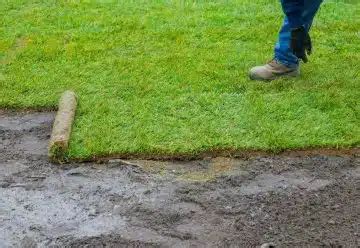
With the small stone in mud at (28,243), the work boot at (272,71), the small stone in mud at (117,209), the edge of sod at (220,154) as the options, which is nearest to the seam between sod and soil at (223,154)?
the edge of sod at (220,154)

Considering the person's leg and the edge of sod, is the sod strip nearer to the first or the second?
the edge of sod

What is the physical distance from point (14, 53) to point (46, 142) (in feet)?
5.77

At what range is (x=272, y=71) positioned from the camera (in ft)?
16.0

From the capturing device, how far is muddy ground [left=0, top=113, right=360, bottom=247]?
9.79 ft

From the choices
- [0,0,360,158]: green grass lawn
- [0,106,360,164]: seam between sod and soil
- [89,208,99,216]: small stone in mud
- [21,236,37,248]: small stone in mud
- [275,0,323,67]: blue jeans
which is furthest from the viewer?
[275,0,323,67]: blue jeans

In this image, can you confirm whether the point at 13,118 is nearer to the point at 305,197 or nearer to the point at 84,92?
the point at 84,92

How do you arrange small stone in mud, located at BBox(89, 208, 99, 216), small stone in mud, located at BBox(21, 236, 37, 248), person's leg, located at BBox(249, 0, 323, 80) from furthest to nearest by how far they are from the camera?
1. person's leg, located at BBox(249, 0, 323, 80)
2. small stone in mud, located at BBox(89, 208, 99, 216)
3. small stone in mud, located at BBox(21, 236, 37, 248)

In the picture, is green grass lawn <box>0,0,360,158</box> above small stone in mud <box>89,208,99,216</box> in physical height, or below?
above

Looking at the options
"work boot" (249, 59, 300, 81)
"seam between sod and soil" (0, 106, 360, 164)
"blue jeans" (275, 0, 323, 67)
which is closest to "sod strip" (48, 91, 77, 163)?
"seam between sod and soil" (0, 106, 360, 164)

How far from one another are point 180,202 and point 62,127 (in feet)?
3.51

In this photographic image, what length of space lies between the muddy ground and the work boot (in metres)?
1.22

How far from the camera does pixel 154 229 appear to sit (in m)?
3.05

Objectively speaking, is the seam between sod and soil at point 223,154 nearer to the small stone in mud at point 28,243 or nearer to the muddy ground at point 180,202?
the muddy ground at point 180,202

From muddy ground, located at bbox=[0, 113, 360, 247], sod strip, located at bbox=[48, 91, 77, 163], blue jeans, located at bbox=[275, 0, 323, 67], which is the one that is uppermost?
blue jeans, located at bbox=[275, 0, 323, 67]
